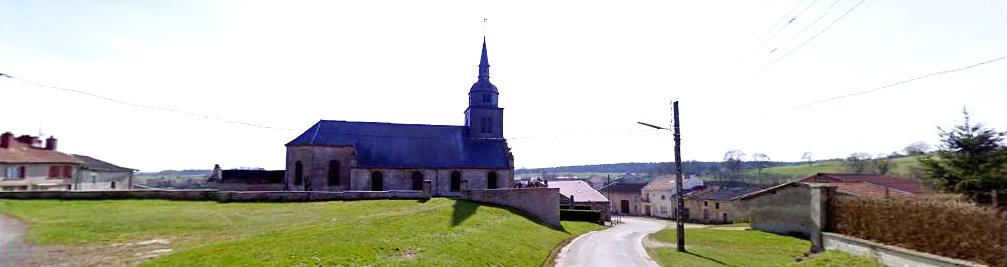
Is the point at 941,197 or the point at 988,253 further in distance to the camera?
the point at 941,197

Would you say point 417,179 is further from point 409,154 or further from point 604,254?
point 604,254

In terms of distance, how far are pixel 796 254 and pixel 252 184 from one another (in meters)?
43.0

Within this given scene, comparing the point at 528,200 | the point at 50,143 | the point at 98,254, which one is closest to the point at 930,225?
the point at 98,254

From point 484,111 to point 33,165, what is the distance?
41.3 metres

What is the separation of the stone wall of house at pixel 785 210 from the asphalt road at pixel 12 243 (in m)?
36.8

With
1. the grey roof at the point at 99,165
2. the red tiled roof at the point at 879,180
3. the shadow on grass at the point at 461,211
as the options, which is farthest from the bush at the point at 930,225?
the grey roof at the point at 99,165

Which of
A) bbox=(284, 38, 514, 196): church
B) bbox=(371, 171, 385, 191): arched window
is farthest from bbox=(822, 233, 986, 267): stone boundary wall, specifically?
bbox=(371, 171, 385, 191): arched window

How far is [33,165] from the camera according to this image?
4700 centimetres

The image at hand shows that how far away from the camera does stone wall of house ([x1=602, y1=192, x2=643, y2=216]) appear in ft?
311

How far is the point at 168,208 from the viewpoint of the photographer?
29.2 metres

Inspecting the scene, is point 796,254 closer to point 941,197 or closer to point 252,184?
point 941,197

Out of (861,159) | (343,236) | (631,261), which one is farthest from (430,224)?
(861,159)

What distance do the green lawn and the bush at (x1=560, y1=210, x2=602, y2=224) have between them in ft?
59.3

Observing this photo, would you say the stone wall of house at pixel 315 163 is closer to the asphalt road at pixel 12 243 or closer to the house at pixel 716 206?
the asphalt road at pixel 12 243
